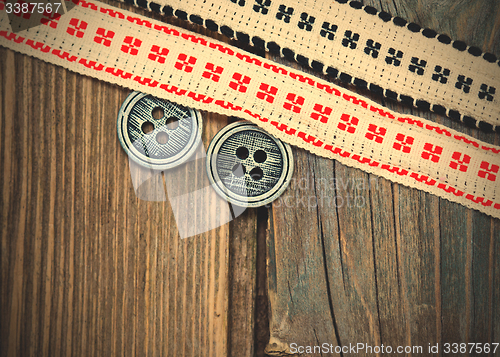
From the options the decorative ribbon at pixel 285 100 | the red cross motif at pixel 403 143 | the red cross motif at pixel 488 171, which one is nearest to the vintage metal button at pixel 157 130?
the decorative ribbon at pixel 285 100

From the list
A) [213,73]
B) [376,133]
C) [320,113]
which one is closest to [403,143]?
[376,133]

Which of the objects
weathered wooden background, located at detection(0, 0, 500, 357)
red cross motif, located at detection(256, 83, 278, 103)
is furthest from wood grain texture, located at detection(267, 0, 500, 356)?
red cross motif, located at detection(256, 83, 278, 103)

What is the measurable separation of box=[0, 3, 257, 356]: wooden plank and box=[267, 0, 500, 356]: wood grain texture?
83mm

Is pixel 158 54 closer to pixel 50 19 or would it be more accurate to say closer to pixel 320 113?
pixel 50 19

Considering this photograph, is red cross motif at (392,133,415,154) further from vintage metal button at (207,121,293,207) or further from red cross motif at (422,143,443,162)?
vintage metal button at (207,121,293,207)

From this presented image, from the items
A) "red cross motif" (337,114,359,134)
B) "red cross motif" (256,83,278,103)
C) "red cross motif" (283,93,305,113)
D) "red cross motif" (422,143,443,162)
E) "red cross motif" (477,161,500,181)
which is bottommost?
"red cross motif" (477,161,500,181)

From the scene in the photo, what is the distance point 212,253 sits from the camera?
629mm

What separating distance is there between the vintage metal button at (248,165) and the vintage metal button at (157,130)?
0.05 m

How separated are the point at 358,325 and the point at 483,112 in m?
0.48

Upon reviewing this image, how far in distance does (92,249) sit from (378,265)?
565mm

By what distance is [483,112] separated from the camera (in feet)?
2.05

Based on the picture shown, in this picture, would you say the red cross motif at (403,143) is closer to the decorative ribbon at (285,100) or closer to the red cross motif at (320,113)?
the decorative ribbon at (285,100)

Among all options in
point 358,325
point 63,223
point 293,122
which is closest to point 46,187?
point 63,223

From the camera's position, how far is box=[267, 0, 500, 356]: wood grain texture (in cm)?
63
